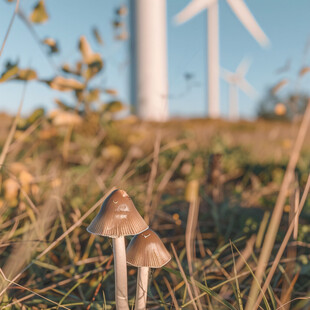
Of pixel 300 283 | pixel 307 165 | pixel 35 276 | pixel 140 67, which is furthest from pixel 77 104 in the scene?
pixel 140 67

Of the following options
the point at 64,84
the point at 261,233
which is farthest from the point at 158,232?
the point at 64,84

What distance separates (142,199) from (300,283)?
0.64 meters

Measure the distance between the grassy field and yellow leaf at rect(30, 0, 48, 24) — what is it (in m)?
0.36

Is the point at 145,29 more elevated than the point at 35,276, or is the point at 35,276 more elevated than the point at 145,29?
the point at 145,29

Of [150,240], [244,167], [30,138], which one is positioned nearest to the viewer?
[150,240]

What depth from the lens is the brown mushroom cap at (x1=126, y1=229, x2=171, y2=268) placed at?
0.54m

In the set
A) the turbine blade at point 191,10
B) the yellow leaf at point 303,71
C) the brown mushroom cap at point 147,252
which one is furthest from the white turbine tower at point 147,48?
the brown mushroom cap at point 147,252

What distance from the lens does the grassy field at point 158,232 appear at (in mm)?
692

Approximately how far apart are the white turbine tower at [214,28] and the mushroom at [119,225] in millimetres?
7142

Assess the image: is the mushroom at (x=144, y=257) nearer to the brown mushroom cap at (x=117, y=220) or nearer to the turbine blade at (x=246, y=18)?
the brown mushroom cap at (x=117, y=220)

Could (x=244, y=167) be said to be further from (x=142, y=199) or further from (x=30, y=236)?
(x=30, y=236)

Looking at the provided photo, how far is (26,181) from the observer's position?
3.51 ft

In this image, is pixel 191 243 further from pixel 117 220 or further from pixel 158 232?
pixel 117 220

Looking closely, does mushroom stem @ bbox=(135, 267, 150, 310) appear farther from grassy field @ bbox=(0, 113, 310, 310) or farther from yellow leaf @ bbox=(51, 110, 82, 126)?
yellow leaf @ bbox=(51, 110, 82, 126)
